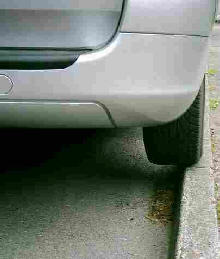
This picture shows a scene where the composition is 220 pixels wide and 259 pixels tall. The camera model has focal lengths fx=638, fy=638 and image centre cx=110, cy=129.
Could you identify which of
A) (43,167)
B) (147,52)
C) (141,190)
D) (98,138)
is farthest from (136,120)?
(98,138)

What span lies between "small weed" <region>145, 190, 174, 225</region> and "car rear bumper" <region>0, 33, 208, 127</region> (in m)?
0.56

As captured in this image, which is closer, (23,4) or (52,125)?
(23,4)

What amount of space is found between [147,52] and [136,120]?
0.96 ft

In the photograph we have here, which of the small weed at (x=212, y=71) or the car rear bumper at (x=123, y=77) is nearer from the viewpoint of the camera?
the car rear bumper at (x=123, y=77)

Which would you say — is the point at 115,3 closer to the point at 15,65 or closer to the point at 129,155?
the point at 15,65

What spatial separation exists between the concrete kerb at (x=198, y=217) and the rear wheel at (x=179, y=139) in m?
0.09

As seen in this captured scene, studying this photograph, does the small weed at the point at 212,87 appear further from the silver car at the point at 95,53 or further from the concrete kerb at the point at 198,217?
the silver car at the point at 95,53

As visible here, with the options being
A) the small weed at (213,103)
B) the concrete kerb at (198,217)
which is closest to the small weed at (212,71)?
the small weed at (213,103)

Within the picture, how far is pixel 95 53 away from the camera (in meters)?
2.21

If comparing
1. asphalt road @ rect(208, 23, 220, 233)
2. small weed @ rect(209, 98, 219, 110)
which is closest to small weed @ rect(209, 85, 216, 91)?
asphalt road @ rect(208, 23, 220, 233)

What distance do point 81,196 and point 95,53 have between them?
0.89 metres

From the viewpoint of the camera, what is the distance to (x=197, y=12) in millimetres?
2244

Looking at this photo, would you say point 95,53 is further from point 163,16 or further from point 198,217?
point 198,217

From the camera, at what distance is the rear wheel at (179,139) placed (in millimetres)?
2805
